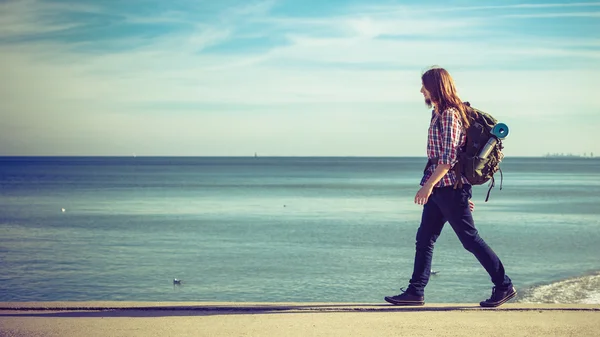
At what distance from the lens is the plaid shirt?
18.3 feet

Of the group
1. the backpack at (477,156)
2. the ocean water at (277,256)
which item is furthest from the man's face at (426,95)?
the ocean water at (277,256)

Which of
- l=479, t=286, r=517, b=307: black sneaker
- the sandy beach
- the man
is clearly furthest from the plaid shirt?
→ the sandy beach

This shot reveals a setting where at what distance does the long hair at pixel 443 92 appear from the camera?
5664mm

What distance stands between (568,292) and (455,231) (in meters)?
6.06

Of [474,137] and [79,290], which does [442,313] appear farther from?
[79,290]

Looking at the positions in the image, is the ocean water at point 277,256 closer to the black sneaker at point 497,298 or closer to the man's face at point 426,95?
the black sneaker at point 497,298

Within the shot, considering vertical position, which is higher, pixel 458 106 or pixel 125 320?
pixel 458 106

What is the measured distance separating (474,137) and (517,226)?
17508 mm

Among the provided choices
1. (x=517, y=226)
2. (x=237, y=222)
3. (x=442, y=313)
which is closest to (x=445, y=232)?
(x=517, y=226)

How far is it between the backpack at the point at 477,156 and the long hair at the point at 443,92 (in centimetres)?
9

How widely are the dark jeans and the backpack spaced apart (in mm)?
138

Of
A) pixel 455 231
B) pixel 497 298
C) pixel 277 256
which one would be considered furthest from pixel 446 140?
pixel 277 256

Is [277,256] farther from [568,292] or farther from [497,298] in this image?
[497,298]

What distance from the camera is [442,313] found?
5.60m
